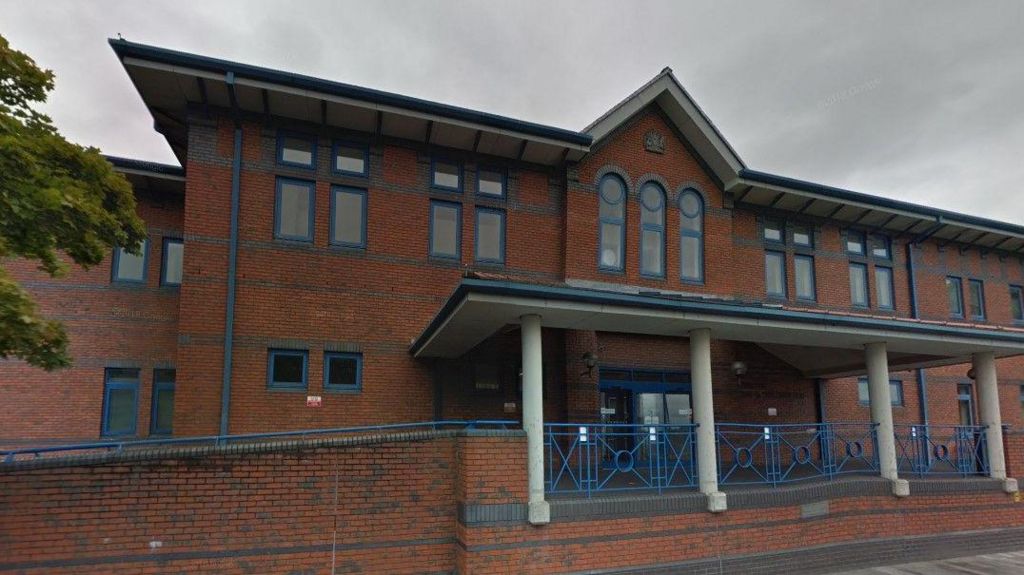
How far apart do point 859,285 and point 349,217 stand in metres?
12.9

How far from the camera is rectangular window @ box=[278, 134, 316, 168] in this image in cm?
1160

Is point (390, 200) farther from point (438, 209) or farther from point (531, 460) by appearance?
point (531, 460)

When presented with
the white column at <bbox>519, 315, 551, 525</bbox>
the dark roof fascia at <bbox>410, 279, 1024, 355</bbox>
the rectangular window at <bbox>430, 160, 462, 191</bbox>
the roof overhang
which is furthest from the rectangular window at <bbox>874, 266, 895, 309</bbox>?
the white column at <bbox>519, 315, 551, 525</bbox>

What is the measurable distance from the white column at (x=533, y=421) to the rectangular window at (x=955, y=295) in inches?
606

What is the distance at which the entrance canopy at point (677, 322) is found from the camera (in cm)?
798

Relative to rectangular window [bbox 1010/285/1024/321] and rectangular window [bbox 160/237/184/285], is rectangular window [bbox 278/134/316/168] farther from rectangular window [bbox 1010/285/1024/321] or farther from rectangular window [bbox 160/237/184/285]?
rectangular window [bbox 1010/285/1024/321]

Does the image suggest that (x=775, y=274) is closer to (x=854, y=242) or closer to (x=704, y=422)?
(x=854, y=242)

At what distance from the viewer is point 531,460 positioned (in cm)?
793

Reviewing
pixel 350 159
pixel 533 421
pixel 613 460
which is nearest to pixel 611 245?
pixel 613 460

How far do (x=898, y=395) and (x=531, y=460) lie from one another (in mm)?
13348

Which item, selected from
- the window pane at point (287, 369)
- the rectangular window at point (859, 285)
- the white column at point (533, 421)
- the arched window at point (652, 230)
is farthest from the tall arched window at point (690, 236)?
the window pane at point (287, 369)

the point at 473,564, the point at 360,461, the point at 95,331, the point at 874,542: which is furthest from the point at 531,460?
the point at 95,331

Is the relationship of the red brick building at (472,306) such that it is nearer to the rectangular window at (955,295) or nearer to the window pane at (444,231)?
the window pane at (444,231)

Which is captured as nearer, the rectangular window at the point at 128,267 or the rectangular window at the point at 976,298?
the rectangular window at the point at 128,267
